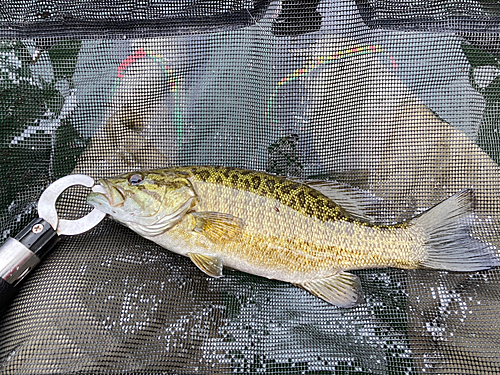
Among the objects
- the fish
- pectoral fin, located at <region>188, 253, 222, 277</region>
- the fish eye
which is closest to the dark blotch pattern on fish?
the fish

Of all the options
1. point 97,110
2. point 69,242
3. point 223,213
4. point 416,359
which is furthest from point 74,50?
point 416,359

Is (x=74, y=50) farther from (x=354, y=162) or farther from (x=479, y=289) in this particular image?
(x=479, y=289)

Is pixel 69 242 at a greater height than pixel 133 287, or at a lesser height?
greater

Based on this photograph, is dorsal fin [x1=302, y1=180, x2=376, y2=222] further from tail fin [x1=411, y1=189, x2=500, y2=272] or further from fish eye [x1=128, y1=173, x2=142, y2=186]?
fish eye [x1=128, y1=173, x2=142, y2=186]

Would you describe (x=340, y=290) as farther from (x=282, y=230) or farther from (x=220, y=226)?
(x=220, y=226)

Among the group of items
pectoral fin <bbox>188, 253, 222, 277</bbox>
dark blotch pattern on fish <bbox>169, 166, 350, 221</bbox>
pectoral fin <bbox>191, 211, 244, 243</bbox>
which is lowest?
pectoral fin <bbox>188, 253, 222, 277</bbox>

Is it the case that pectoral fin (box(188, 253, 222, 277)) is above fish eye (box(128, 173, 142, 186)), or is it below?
below
